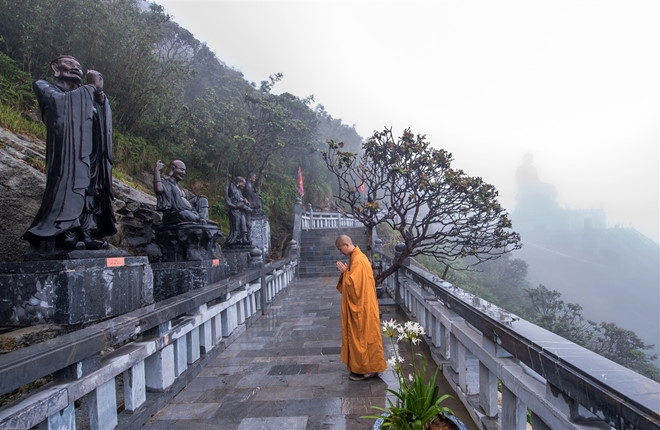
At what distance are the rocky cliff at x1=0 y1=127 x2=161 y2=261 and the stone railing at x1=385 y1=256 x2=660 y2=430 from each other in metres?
5.27

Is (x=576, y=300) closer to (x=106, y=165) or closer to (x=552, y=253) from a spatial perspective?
(x=552, y=253)

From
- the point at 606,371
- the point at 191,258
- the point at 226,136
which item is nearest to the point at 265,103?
the point at 226,136

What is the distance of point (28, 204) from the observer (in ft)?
15.3

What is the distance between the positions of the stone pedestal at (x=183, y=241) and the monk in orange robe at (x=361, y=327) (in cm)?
249

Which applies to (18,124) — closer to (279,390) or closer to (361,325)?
(279,390)

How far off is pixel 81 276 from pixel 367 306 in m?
2.61

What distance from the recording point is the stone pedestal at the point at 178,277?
481cm

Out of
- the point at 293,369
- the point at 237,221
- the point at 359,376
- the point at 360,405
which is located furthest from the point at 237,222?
the point at 360,405

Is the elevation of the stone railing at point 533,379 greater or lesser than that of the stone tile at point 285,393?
greater

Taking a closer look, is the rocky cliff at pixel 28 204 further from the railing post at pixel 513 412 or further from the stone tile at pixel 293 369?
the railing post at pixel 513 412

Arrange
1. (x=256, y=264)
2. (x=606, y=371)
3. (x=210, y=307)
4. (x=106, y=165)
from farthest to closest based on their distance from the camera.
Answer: (x=256, y=264)
(x=210, y=307)
(x=106, y=165)
(x=606, y=371)

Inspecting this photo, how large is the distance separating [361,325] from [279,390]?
41.0 inches

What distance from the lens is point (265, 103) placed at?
18266mm

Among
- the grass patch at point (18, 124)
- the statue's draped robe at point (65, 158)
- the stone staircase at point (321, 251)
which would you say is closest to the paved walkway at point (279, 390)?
the statue's draped robe at point (65, 158)
